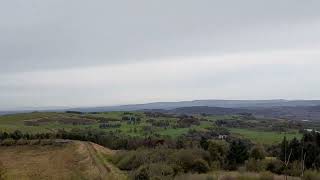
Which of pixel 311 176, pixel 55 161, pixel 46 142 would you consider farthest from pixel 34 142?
pixel 311 176

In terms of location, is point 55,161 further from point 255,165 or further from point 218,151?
point 255,165

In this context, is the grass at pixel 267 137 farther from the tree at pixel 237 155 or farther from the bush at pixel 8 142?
the bush at pixel 8 142

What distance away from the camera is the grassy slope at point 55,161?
3747 centimetres

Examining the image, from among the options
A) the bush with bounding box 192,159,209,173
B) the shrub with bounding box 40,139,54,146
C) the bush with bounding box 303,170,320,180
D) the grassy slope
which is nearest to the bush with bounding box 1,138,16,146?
the grassy slope

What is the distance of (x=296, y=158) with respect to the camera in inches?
1735

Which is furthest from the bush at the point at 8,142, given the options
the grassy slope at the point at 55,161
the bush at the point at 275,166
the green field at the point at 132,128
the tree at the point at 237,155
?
the bush at the point at 275,166

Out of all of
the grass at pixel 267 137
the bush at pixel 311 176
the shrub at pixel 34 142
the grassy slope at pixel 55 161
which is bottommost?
the grass at pixel 267 137

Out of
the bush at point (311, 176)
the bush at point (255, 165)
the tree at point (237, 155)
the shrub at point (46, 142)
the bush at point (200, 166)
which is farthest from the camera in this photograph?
the shrub at point (46, 142)

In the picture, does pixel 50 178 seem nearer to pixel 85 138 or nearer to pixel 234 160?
pixel 234 160

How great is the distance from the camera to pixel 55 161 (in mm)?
48031

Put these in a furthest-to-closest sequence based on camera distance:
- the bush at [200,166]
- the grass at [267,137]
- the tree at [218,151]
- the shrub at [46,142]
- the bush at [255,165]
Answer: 1. the grass at [267,137]
2. the shrub at [46,142]
3. the tree at [218,151]
4. the bush at [255,165]
5. the bush at [200,166]

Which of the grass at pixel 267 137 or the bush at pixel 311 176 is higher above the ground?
the bush at pixel 311 176

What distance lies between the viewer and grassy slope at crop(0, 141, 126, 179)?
3747cm

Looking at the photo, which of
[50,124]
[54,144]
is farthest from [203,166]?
[50,124]
